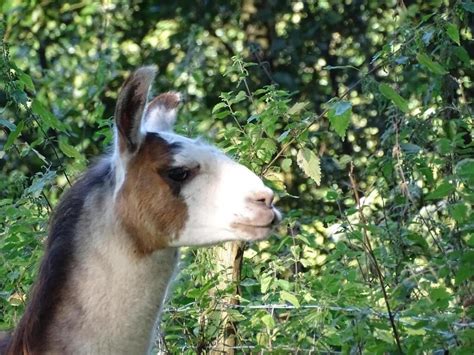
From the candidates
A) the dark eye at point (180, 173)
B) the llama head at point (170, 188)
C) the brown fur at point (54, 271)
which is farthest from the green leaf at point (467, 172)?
the brown fur at point (54, 271)

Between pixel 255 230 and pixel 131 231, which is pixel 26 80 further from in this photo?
pixel 255 230

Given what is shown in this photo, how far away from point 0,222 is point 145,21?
18.7ft

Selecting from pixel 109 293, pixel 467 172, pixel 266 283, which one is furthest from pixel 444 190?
pixel 109 293

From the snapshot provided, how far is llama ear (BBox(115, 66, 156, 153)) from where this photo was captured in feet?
14.9

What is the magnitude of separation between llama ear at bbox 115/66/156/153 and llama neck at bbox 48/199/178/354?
0.83ft

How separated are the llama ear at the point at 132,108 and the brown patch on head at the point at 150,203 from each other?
54 mm

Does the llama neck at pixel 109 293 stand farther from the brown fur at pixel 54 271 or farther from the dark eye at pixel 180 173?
the dark eye at pixel 180 173

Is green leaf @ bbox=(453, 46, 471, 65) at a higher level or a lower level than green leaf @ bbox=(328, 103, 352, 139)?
lower

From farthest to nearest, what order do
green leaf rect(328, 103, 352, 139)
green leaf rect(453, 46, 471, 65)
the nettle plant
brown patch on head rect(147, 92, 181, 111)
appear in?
green leaf rect(453, 46, 471, 65), brown patch on head rect(147, 92, 181, 111), green leaf rect(328, 103, 352, 139), the nettle plant

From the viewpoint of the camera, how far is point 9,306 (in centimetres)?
571

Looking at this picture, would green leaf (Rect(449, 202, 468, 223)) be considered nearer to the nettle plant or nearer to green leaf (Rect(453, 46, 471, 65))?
the nettle plant

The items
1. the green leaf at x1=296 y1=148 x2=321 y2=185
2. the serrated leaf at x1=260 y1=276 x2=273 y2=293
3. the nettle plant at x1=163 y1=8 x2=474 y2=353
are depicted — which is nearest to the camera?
the nettle plant at x1=163 y1=8 x2=474 y2=353

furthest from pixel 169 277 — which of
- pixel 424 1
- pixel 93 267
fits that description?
pixel 424 1

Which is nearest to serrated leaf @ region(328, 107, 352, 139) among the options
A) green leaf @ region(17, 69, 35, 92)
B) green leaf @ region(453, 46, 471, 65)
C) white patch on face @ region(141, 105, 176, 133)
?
white patch on face @ region(141, 105, 176, 133)
